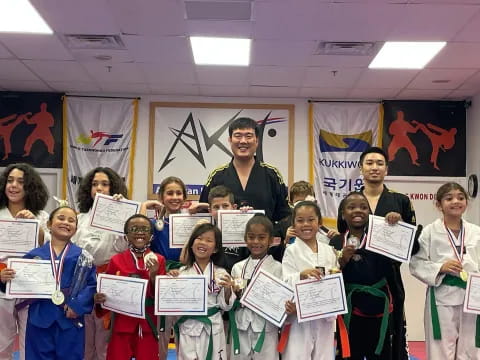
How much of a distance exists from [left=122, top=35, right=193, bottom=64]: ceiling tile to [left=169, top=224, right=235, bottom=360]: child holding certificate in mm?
2934

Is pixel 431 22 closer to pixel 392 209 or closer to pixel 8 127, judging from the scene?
pixel 392 209

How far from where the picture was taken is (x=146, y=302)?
3.25 metres

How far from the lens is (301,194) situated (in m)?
5.16

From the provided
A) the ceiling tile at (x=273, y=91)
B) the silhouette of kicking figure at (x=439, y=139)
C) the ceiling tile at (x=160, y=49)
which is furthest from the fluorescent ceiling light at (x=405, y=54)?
the ceiling tile at (x=160, y=49)

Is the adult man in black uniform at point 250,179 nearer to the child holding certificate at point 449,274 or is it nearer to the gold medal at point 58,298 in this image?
the child holding certificate at point 449,274

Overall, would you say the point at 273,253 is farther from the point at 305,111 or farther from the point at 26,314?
the point at 305,111

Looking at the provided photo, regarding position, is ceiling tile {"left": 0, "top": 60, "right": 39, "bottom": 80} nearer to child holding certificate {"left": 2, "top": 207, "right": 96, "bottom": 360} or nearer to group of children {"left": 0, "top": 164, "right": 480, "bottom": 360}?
group of children {"left": 0, "top": 164, "right": 480, "bottom": 360}

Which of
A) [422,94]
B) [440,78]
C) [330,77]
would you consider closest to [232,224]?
[330,77]

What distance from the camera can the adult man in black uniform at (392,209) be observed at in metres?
3.38

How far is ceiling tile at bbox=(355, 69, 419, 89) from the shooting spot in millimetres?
6371

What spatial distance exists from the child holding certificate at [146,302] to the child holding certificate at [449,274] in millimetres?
1978

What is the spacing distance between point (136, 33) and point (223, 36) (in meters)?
0.97

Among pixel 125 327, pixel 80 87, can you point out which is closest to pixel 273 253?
pixel 125 327

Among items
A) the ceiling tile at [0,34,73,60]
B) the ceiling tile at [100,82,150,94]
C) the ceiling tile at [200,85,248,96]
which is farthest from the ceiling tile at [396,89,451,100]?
the ceiling tile at [0,34,73,60]
